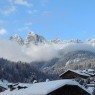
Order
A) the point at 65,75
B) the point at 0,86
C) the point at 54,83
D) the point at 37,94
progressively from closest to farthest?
the point at 37,94
the point at 54,83
the point at 65,75
the point at 0,86

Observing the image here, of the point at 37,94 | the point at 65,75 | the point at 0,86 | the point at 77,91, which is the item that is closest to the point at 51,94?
the point at 37,94

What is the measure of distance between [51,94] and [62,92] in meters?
2.65

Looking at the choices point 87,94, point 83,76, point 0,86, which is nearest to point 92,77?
point 83,76

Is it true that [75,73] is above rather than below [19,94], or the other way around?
above

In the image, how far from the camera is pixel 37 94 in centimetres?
4366

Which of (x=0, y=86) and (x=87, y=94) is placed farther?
(x=0, y=86)

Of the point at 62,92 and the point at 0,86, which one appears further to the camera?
the point at 0,86

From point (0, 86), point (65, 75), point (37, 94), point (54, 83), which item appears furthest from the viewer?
point (0, 86)

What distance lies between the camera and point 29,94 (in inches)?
1791

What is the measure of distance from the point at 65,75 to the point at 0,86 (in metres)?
20.6

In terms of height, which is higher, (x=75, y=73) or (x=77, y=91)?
(x=75, y=73)

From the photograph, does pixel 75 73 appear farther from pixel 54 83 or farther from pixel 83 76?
pixel 54 83

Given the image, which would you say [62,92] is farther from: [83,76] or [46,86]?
[83,76]

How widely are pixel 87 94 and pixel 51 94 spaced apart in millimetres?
5845
